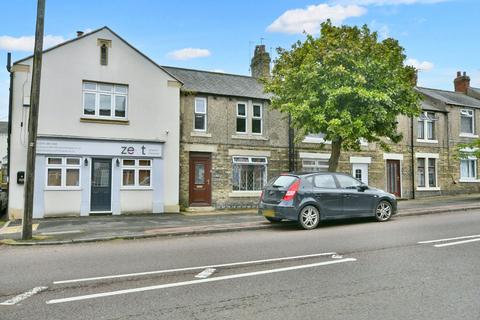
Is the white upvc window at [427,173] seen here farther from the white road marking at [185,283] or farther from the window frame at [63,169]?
the white road marking at [185,283]

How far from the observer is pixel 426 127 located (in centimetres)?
2517

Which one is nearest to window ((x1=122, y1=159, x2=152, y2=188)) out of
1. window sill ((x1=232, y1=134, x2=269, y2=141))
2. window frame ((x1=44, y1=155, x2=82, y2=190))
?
window frame ((x1=44, y1=155, x2=82, y2=190))

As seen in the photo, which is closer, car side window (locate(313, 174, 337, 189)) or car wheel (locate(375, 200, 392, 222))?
car side window (locate(313, 174, 337, 189))

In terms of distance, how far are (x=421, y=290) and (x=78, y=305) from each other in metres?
4.41

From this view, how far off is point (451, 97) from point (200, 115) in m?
17.8

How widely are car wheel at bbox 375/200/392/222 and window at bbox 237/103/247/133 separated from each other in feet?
28.5

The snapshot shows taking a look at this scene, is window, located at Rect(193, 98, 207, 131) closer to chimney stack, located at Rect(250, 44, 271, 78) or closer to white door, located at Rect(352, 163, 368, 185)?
chimney stack, located at Rect(250, 44, 271, 78)

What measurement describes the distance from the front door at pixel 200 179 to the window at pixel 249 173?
130cm

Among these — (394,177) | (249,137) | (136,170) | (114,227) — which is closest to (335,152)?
(249,137)

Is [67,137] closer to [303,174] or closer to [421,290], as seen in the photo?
[303,174]

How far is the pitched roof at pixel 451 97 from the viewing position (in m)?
26.1

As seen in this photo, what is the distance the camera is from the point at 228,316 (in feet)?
15.4

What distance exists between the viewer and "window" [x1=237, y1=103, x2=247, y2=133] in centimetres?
2033

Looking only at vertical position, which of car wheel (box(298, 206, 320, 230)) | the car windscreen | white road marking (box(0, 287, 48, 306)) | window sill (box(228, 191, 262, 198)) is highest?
the car windscreen
